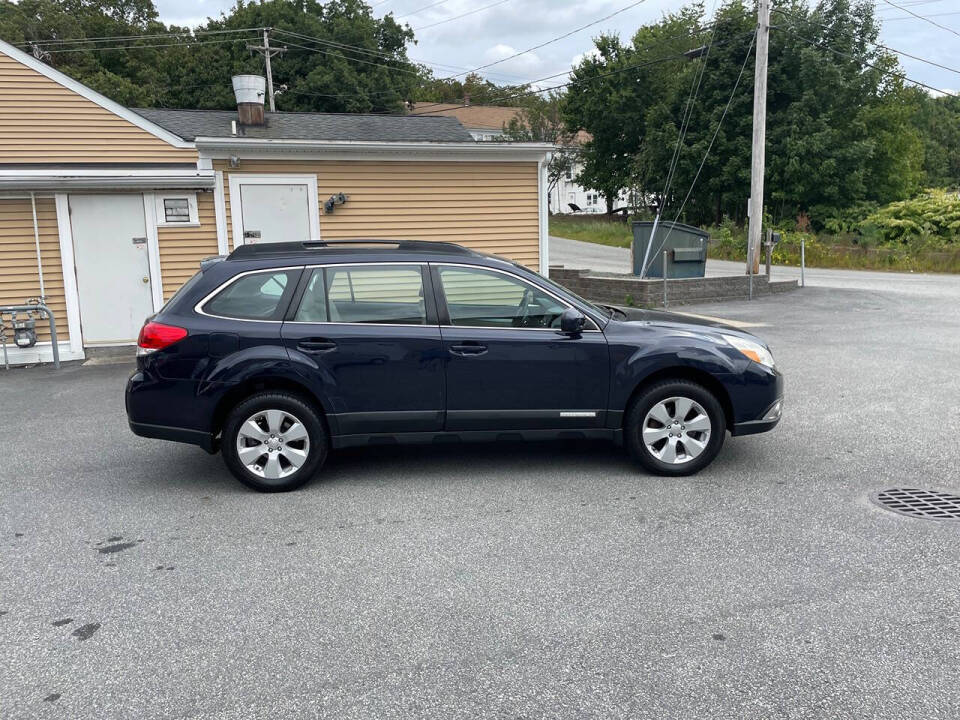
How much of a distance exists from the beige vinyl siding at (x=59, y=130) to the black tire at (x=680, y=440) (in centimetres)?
867

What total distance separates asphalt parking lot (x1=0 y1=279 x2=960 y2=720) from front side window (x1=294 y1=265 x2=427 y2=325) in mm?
1186

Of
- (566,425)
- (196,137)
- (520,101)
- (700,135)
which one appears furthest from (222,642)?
(520,101)

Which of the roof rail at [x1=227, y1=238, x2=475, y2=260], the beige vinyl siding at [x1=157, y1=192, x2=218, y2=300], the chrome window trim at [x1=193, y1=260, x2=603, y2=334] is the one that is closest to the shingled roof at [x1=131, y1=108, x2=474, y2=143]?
the beige vinyl siding at [x1=157, y1=192, x2=218, y2=300]

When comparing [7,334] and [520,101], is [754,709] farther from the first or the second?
[520,101]

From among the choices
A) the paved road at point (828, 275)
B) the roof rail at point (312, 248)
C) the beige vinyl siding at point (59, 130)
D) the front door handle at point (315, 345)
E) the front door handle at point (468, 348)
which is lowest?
the paved road at point (828, 275)

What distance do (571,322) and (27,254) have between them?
9.06 meters

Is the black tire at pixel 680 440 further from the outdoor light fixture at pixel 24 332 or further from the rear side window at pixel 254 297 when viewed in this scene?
the outdoor light fixture at pixel 24 332

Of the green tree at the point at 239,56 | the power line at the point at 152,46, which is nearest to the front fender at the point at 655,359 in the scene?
the green tree at the point at 239,56

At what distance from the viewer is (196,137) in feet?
37.7

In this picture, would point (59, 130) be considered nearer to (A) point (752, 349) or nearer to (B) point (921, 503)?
(A) point (752, 349)

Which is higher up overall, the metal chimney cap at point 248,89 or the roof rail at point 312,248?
the metal chimney cap at point 248,89

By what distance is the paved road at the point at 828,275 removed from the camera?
18.7 m

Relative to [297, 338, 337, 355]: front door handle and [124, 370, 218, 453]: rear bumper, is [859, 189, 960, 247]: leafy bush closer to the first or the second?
[297, 338, 337, 355]: front door handle

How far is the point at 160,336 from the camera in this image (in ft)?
17.6
